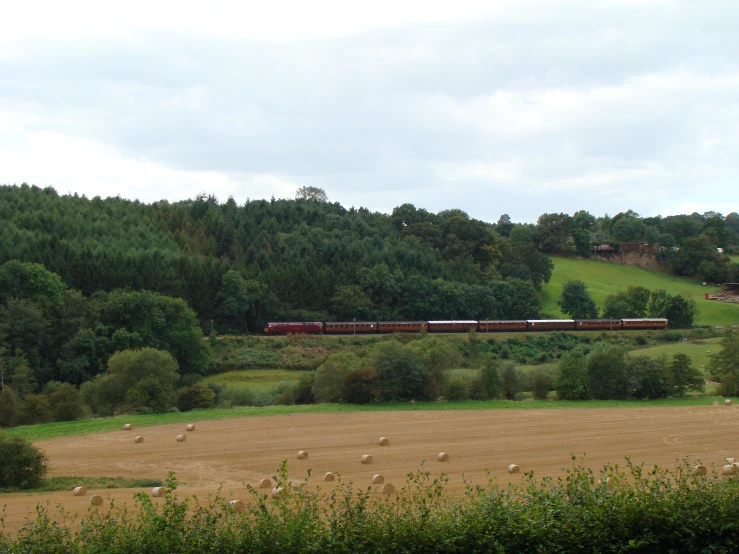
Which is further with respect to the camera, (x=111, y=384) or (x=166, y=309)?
(x=166, y=309)

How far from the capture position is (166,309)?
6956 cm

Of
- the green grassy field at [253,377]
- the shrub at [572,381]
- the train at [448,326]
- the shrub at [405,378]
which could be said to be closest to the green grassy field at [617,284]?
the train at [448,326]

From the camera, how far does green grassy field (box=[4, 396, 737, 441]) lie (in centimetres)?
3697

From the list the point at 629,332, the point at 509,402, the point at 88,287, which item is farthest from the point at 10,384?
the point at 629,332

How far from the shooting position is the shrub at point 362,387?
4469 cm

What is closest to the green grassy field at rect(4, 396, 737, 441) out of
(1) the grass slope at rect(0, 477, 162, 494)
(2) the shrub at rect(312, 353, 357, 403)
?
(2) the shrub at rect(312, 353, 357, 403)

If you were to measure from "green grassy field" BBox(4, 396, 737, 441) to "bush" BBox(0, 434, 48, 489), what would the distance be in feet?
38.0

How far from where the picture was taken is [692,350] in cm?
6931

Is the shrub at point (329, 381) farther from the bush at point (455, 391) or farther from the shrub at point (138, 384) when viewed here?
the shrub at point (138, 384)

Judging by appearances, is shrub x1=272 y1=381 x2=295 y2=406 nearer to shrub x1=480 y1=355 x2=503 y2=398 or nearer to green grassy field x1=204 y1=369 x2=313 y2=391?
green grassy field x1=204 y1=369 x2=313 y2=391

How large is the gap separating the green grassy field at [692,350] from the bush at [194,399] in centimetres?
3829

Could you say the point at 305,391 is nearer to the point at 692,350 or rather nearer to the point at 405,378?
the point at 405,378

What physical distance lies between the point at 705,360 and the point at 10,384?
5812 centimetres

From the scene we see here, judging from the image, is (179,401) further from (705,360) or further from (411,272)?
(411,272)
